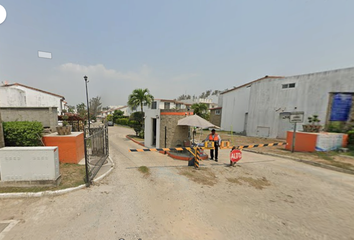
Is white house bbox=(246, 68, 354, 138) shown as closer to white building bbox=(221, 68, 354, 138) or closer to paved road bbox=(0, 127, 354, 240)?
white building bbox=(221, 68, 354, 138)

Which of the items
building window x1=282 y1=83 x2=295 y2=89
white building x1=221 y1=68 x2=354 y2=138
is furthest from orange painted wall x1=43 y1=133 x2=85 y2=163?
building window x1=282 y1=83 x2=295 y2=89

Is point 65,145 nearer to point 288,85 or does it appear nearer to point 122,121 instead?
point 288,85

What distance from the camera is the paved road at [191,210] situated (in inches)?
116

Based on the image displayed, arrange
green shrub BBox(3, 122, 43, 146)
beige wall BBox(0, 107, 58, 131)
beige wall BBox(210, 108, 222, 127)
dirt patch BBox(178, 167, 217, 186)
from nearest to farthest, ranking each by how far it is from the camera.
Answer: dirt patch BBox(178, 167, 217, 186)
green shrub BBox(3, 122, 43, 146)
beige wall BBox(0, 107, 58, 131)
beige wall BBox(210, 108, 222, 127)

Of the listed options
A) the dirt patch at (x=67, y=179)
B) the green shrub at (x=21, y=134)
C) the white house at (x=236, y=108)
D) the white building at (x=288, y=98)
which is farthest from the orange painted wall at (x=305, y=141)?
the green shrub at (x=21, y=134)

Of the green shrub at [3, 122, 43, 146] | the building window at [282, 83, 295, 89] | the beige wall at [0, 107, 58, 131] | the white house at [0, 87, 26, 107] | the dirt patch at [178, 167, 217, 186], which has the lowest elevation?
the dirt patch at [178, 167, 217, 186]

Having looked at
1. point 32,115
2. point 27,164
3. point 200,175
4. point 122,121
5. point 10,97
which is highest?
point 10,97

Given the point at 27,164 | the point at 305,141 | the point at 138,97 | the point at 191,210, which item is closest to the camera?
the point at 191,210

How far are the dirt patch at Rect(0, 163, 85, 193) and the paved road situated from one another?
418 mm

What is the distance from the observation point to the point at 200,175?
6.01m

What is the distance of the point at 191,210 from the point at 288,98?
56.5 ft

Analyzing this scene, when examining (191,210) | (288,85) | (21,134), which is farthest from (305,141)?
(21,134)

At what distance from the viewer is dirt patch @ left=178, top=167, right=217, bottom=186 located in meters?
5.44

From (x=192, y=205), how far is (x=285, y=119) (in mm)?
16525
